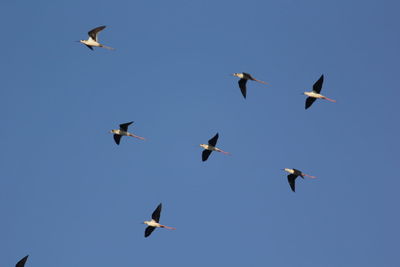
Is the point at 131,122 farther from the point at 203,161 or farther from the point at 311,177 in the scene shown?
the point at 311,177

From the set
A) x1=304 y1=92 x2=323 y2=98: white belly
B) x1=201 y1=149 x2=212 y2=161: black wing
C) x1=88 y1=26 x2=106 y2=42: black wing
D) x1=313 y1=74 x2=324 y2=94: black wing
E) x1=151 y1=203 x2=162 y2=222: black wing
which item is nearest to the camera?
x1=151 y1=203 x2=162 y2=222: black wing

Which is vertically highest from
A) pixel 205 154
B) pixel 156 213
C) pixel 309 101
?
pixel 309 101

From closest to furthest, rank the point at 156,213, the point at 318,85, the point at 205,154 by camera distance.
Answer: the point at 156,213, the point at 318,85, the point at 205,154

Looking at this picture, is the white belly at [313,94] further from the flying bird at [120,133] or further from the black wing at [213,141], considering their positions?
the flying bird at [120,133]

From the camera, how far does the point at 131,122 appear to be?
2421 inches

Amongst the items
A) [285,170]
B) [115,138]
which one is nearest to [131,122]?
[115,138]

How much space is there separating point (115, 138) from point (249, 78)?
10804 millimetres

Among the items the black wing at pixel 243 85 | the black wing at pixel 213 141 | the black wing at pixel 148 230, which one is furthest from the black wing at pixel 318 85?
the black wing at pixel 148 230

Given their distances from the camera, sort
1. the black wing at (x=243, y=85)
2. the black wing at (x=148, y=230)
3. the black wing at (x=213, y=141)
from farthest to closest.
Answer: the black wing at (x=213, y=141) < the black wing at (x=243, y=85) < the black wing at (x=148, y=230)

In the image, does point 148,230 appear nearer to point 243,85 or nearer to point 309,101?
point 243,85

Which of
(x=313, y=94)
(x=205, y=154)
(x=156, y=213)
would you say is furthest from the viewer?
(x=205, y=154)

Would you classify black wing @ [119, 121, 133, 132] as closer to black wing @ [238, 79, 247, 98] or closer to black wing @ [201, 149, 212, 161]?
black wing @ [201, 149, 212, 161]

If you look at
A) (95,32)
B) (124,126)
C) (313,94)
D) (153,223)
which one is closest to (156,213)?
(153,223)

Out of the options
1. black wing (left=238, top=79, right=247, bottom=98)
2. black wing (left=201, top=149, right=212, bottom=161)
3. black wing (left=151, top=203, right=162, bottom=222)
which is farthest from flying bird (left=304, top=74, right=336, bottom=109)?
black wing (left=151, top=203, right=162, bottom=222)
